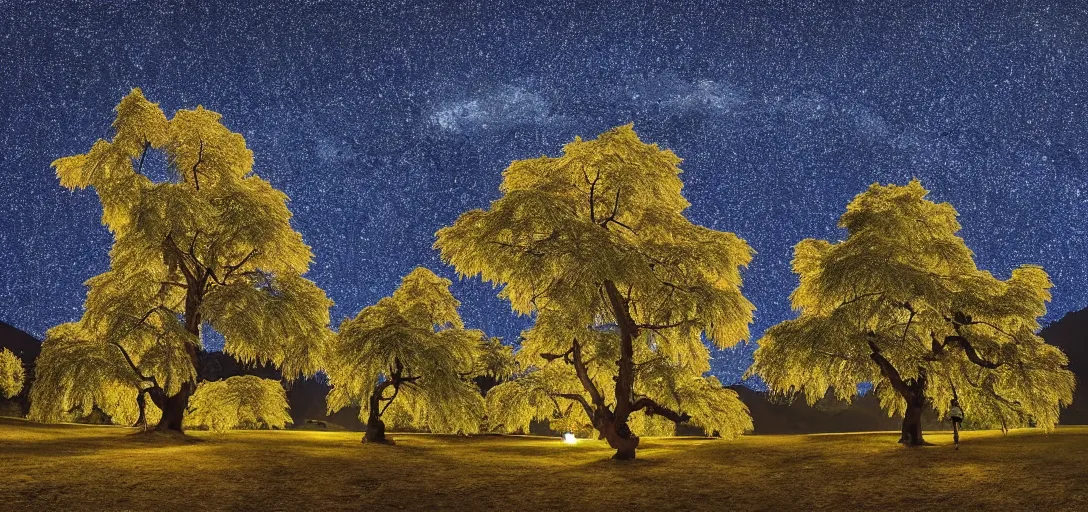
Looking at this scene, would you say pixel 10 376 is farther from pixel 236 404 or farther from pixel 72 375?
pixel 72 375

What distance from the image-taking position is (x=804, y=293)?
27703mm

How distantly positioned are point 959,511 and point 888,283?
8919 millimetres

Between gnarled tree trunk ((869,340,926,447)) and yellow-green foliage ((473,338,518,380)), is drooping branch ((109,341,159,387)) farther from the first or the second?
gnarled tree trunk ((869,340,926,447))

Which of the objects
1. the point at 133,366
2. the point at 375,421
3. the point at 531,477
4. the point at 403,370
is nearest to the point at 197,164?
the point at 133,366

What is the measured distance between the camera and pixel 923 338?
948 inches

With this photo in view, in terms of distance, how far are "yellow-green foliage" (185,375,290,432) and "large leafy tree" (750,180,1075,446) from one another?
1897 cm

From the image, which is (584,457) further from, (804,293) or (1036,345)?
(1036,345)

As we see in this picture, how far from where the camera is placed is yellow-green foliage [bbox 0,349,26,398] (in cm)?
5109

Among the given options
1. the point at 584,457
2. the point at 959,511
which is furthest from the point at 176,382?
the point at 959,511

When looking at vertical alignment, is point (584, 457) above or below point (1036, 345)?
below

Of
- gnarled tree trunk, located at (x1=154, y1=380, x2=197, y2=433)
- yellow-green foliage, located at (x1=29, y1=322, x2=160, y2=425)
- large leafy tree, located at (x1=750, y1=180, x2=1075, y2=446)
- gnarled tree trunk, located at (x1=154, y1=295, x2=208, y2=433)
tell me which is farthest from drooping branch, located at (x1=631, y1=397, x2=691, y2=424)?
yellow-green foliage, located at (x1=29, y1=322, x2=160, y2=425)

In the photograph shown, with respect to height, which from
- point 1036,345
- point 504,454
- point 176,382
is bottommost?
point 504,454

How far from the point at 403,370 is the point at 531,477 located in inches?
418

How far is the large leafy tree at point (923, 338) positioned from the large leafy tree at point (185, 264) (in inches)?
686
